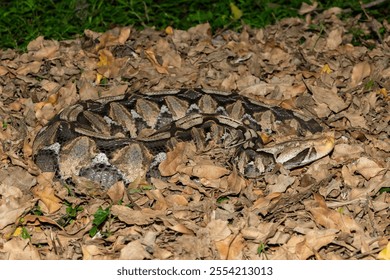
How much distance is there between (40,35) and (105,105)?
321 cm

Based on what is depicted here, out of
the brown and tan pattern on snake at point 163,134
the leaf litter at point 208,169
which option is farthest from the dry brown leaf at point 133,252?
the brown and tan pattern on snake at point 163,134

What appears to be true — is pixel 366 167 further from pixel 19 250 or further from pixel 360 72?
pixel 19 250

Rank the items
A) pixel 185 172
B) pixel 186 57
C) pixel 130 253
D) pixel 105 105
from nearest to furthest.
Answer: pixel 130 253
pixel 185 172
pixel 105 105
pixel 186 57

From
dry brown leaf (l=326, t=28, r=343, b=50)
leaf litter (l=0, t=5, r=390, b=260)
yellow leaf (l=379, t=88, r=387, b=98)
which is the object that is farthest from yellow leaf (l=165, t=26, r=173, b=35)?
yellow leaf (l=379, t=88, r=387, b=98)

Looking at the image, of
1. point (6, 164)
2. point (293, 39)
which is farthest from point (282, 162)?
point (293, 39)

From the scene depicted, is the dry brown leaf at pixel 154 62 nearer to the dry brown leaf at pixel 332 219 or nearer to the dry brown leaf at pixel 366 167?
the dry brown leaf at pixel 366 167

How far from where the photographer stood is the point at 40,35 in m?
12.2

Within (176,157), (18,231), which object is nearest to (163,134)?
(176,157)

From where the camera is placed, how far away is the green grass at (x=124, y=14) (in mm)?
12719

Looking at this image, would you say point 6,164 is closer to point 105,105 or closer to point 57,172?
point 57,172

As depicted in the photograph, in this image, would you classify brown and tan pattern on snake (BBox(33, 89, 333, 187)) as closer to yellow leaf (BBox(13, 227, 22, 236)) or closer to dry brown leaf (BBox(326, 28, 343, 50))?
yellow leaf (BBox(13, 227, 22, 236))

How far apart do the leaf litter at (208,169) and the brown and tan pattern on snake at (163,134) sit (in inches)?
7.8

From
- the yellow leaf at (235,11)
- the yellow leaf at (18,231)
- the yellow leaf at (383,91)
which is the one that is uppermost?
the yellow leaf at (18,231)

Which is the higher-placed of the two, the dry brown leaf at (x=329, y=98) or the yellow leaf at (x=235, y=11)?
the dry brown leaf at (x=329, y=98)
